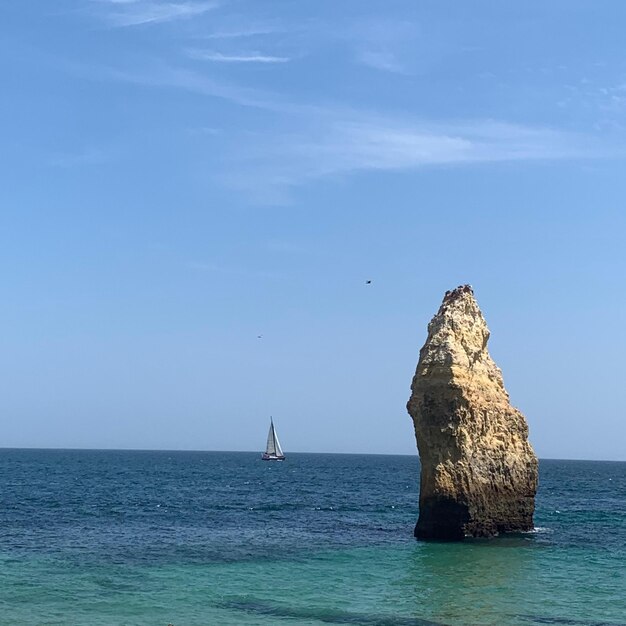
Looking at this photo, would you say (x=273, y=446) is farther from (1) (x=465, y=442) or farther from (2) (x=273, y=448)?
(1) (x=465, y=442)

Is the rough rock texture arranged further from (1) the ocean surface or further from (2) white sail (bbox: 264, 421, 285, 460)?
(2) white sail (bbox: 264, 421, 285, 460)

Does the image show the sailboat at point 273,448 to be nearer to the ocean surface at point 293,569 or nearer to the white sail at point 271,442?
the white sail at point 271,442

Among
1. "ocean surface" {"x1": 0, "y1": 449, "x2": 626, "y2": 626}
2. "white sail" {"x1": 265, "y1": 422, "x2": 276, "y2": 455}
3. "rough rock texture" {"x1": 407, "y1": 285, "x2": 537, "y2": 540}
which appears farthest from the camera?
"white sail" {"x1": 265, "y1": 422, "x2": 276, "y2": 455}

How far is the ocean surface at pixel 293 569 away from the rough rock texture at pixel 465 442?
1.53 m

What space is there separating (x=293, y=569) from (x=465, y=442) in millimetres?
11953

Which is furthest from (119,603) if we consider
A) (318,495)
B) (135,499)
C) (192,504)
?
(318,495)

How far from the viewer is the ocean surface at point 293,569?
27.9m

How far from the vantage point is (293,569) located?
35719 mm

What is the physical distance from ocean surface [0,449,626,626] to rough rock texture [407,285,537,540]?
1526 millimetres

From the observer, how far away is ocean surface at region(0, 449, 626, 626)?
27.9 m

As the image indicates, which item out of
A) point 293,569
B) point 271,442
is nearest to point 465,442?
point 293,569

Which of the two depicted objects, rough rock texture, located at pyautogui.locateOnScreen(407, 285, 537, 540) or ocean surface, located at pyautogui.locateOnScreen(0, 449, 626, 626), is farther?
rough rock texture, located at pyautogui.locateOnScreen(407, 285, 537, 540)

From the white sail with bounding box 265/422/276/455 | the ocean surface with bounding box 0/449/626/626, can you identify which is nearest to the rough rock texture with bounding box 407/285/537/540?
the ocean surface with bounding box 0/449/626/626

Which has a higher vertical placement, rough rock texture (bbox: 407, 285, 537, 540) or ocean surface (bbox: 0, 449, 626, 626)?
rough rock texture (bbox: 407, 285, 537, 540)
